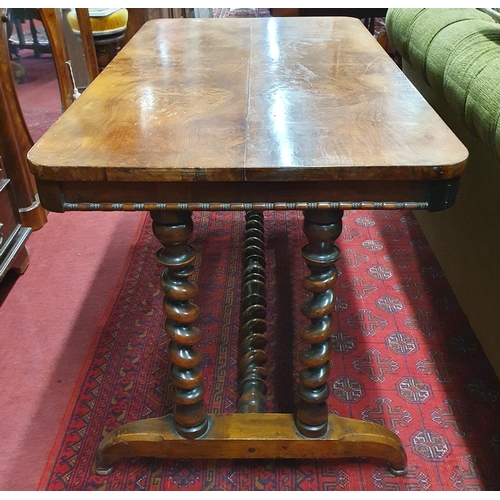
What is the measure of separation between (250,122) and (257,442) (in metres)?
0.68

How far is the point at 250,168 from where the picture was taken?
0.79m

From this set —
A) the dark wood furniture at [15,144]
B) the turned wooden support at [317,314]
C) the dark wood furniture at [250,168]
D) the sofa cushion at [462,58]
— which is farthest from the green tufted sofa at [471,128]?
the dark wood furniture at [15,144]

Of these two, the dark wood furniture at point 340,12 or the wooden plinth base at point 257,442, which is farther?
the dark wood furniture at point 340,12

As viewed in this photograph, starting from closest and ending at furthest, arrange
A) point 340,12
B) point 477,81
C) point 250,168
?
point 250,168, point 477,81, point 340,12

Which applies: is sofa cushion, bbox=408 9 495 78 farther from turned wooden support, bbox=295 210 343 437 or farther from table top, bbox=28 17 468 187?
turned wooden support, bbox=295 210 343 437

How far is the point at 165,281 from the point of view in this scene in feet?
3.19

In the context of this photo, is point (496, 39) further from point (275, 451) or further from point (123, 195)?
point (275, 451)

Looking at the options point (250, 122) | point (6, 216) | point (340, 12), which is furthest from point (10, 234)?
point (340, 12)

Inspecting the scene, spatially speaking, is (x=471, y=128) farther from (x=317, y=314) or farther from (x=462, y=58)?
(x=317, y=314)

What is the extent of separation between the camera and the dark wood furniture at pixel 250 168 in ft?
2.65

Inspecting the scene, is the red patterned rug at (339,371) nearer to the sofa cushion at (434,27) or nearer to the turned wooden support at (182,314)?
the turned wooden support at (182,314)

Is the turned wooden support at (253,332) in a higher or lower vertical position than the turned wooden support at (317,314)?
lower

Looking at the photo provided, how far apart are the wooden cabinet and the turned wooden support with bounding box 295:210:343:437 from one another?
3.58 feet

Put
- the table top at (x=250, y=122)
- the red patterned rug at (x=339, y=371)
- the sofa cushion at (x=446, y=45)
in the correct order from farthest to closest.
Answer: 1. the sofa cushion at (x=446, y=45)
2. the red patterned rug at (x=339, y=371)
3. the table top at (x=250, y=122)
